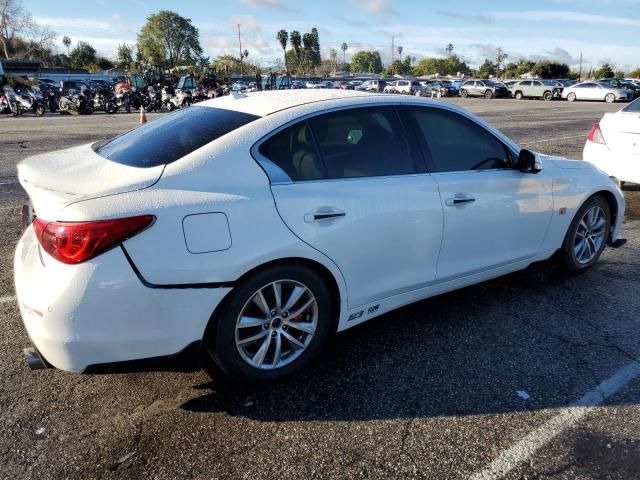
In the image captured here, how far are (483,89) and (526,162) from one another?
44.1 m

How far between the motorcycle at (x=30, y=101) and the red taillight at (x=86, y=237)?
2515 centimetres

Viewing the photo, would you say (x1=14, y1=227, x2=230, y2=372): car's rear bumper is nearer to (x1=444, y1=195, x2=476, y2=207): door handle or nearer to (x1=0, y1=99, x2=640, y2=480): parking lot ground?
(x1=0, y1=99, x2=640, y2=480): parking lot ground

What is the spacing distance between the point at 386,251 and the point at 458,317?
1.03 m

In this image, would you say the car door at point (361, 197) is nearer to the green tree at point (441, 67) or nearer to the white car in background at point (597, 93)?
the white car in background at point (597, 93)

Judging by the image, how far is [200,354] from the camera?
8.77ft

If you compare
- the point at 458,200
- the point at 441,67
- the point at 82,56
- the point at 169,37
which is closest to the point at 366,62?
the point at 441,67

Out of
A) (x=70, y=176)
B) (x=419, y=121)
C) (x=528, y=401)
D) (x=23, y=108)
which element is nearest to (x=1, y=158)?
(x=70, y=176)

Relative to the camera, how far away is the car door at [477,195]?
3.41 m

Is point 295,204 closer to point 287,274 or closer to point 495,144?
point 287,274

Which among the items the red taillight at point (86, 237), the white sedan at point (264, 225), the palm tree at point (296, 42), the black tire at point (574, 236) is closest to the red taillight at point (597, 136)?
the black tire at point (574, 236)

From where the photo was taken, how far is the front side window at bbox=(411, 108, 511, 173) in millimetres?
3445

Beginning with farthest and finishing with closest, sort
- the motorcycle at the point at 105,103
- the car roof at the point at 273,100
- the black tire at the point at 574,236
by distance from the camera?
the motorcycle at the point at 105,103 < the black tire at the point at 574,236 < the car roof at the point at 273,100

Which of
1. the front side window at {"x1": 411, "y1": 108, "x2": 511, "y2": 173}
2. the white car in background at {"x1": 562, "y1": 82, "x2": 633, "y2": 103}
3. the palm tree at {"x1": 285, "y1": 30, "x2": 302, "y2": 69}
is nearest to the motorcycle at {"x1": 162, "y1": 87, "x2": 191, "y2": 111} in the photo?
the front side window at {"x1": 411, "y1": 108, "x2": 511, "y2": 173}

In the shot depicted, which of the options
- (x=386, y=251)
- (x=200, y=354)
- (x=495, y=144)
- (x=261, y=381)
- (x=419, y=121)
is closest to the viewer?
(x=200, y=354)
